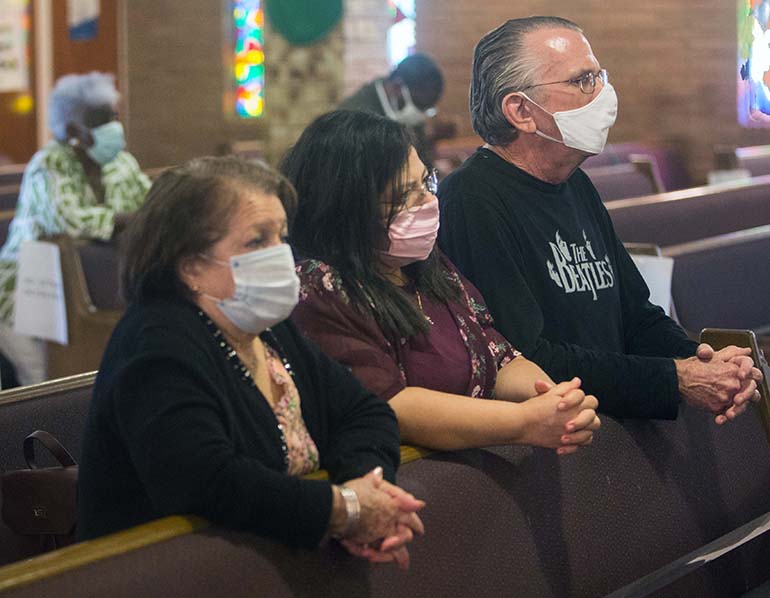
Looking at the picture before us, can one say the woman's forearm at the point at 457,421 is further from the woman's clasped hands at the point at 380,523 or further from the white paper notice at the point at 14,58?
the white paper notice at the point at 14,58

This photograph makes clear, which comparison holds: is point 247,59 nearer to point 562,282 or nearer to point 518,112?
point 518,112

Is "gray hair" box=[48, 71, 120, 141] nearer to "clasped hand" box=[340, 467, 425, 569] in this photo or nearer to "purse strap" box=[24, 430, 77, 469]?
"purse strap" box=[24, 430, 77, 469]

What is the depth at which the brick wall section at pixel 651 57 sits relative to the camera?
38.8 ft

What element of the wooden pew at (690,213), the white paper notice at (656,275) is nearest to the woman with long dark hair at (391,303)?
the white paper notice at (656,275)

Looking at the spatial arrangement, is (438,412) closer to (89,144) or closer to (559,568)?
(559,568)

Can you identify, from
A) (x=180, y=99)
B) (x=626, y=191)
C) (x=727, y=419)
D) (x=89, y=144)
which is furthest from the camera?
(x=180, y=99)

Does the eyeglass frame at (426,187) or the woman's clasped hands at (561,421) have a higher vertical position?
the eyeglass frame at (426,187)

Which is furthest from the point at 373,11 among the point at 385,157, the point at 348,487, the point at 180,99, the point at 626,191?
the point at 348,487

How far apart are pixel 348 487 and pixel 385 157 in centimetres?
75

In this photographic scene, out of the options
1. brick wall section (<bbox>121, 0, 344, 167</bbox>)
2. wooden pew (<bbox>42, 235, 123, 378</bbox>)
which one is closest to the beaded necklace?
wooden pew (<bbox>42, 235, 123, 378</bbox>)

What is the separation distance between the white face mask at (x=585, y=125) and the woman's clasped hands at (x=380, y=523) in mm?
1350

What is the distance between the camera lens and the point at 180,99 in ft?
39.8

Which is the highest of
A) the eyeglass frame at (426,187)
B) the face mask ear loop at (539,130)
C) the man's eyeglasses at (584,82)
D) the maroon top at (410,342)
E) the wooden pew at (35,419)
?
the man's eyeglasses at (584,82)

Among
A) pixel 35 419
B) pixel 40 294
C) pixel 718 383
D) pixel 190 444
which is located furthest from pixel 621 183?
pixel 190 444
